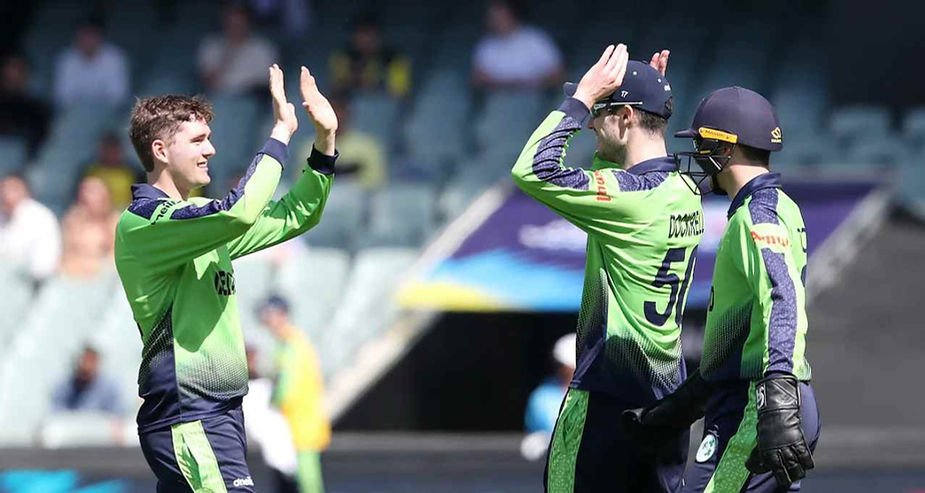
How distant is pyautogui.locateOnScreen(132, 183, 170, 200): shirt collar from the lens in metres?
5.85

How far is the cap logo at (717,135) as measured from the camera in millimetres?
5477

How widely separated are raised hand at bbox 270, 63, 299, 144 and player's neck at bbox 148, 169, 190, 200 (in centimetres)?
38

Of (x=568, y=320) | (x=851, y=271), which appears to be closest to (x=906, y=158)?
(x=851, y=271)

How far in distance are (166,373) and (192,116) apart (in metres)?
0.87

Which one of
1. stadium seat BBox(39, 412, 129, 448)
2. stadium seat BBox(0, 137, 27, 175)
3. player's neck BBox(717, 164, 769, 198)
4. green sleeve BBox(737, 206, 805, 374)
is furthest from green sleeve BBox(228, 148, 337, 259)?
stadium seat BBox(0, 137, 27, 175)

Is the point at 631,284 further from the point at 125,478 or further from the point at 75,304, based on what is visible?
the point at 75,304

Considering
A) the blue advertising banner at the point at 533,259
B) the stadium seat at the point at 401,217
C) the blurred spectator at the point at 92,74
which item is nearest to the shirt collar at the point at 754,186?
the blue advertising banner at the point at 533,259

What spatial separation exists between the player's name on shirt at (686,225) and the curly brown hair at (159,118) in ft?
5.26

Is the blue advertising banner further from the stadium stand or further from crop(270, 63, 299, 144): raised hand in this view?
crop(270, 63, 299, 144): raised hand

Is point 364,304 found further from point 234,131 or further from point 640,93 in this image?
point 640,93

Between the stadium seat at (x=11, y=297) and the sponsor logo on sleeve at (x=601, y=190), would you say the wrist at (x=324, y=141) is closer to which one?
the sponsor logo on sleeve at (x=601, y=190)

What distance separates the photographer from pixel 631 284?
5750 mm

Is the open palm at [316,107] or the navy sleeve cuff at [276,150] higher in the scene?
the open palm at [316,107]

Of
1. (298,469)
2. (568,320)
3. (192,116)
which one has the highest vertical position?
(192,116)
